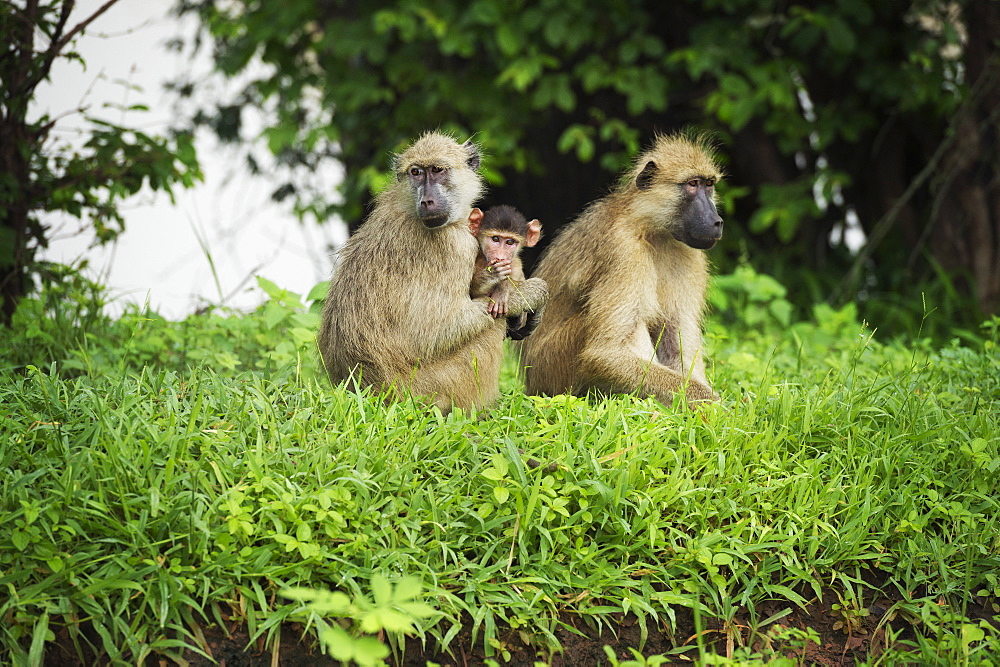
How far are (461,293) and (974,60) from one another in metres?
5.03

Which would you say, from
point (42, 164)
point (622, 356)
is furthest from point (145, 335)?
point (622, 356)

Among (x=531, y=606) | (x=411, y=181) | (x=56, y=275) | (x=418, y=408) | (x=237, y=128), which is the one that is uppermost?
(x=237, y=128)

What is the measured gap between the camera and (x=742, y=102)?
243 inches

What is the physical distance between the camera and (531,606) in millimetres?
2648

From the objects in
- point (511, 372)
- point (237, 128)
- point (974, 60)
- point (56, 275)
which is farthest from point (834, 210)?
point (56, 275)

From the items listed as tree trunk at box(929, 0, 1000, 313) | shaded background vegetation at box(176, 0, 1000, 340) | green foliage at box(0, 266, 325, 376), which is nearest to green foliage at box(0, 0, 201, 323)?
green foliage at box(0, 266, 325, 376)

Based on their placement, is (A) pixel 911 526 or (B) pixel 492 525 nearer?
(B) pixel 492 525

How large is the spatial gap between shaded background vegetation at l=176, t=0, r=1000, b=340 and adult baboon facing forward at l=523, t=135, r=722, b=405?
6.74ft

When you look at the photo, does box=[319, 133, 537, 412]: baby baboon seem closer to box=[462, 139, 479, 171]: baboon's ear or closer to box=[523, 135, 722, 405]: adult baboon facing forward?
box=[462, 139, 479, 171]: baboon's ear

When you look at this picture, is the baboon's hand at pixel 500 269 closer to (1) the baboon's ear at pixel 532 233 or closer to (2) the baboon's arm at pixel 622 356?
(1) the baboon's ear at pixel 532 233

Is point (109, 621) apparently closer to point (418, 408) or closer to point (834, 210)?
point (418, 408)

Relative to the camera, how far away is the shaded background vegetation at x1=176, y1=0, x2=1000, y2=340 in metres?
6.32

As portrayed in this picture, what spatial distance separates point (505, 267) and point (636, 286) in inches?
21.5

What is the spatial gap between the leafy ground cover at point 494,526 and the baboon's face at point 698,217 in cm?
62
